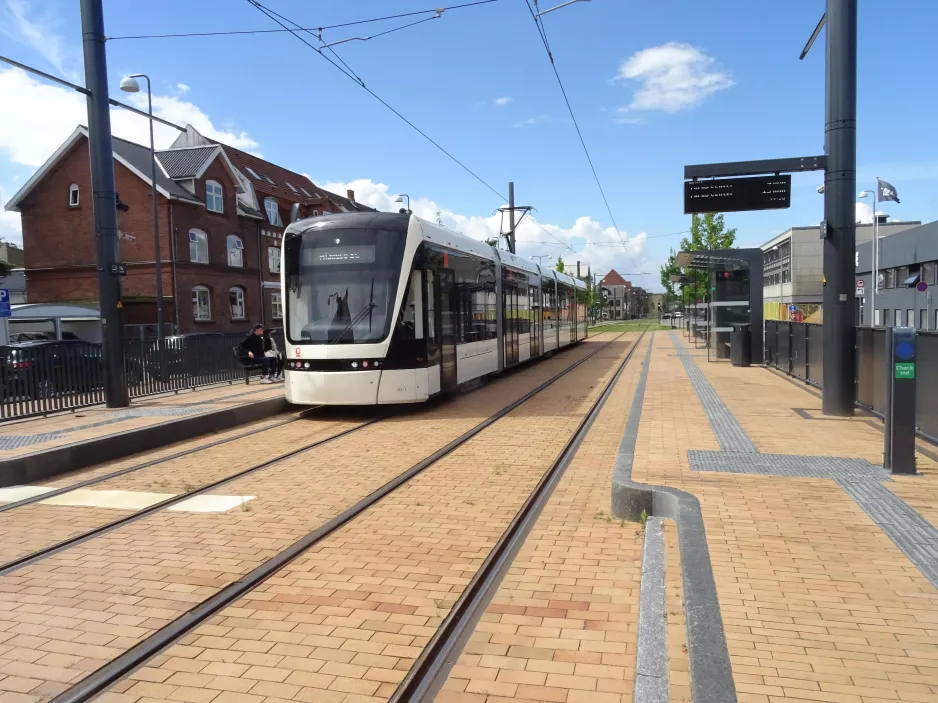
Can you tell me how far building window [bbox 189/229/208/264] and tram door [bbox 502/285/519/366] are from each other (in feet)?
73.0

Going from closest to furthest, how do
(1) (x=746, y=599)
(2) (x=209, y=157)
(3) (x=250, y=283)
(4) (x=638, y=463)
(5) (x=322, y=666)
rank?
1. (5) (x=322, y=666)
2. (1) (x=746, y=599)
3. (4) (x=638, y=463)
4. (2) (x=209, y=157)
5. (3) (x=250, y=283)

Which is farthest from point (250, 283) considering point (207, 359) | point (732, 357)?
point (732, 357)

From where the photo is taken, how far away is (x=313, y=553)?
540 centimetres

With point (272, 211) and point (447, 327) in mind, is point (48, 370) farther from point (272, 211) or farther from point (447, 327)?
point (272, 211)

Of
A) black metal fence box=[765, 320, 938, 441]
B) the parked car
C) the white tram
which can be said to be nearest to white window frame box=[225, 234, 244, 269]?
the parked car

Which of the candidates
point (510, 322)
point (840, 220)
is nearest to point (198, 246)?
point (510, 322)

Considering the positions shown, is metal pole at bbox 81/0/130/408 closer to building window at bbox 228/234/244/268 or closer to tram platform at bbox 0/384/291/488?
tram platform at bbox 0/384/291/488

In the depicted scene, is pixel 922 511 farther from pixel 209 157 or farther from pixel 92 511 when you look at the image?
pixel 209 157

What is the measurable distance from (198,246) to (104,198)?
83.5 ft

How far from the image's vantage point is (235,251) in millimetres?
39438

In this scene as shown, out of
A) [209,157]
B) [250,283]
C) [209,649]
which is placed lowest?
[209,649]

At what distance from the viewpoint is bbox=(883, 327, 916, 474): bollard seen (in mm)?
6711

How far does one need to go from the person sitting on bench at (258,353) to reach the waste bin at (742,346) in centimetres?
1282

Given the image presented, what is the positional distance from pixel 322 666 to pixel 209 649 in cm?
70
